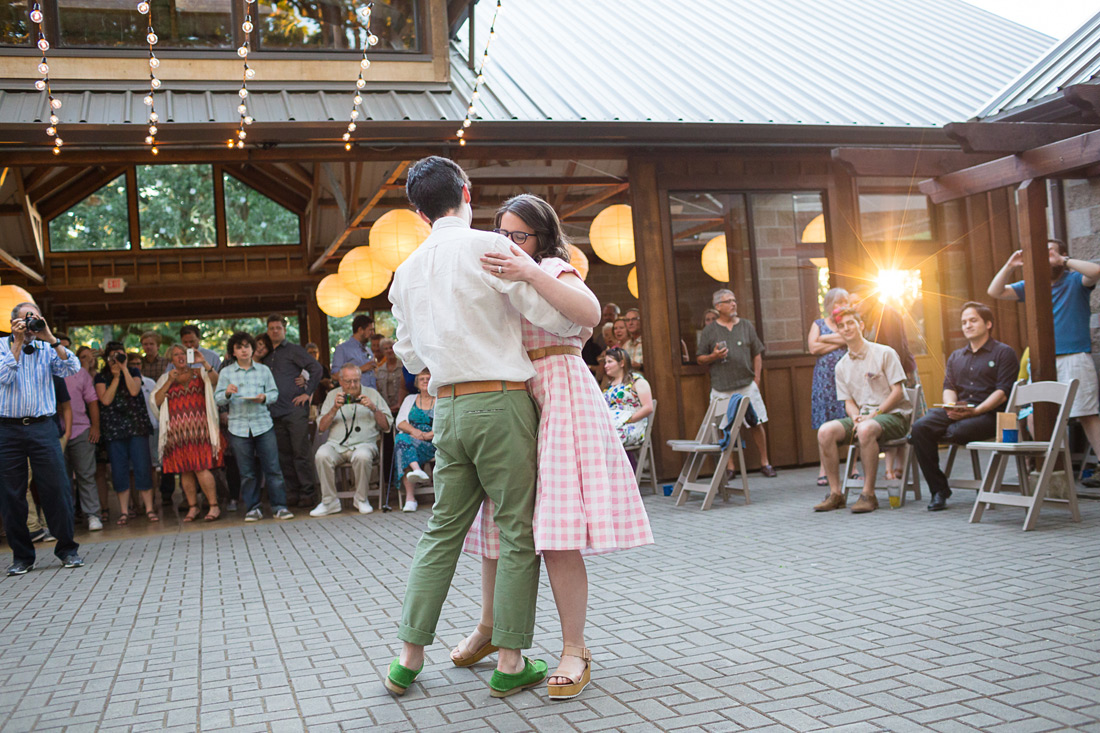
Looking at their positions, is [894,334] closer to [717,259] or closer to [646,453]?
[717,259]

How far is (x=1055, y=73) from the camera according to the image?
7.81m

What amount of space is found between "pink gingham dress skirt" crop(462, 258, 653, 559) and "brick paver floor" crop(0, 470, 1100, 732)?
536 mm

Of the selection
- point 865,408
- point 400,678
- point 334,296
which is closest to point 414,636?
point 400,678

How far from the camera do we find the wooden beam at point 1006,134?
6.23 metres

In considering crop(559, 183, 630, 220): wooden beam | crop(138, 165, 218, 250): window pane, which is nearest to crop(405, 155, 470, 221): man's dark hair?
crop(559, 183, 630, 220): wooden beam

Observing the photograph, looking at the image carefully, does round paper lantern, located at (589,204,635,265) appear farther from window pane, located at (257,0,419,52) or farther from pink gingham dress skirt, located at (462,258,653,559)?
pink gingham dress skirt, located at (462,258,653,559)

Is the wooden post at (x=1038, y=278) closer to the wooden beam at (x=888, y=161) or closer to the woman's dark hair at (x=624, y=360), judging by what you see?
the wooden beam at (x=888, y=161)

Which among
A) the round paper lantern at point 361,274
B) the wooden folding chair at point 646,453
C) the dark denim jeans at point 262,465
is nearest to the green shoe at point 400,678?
the wooden folding chair at point 646,453

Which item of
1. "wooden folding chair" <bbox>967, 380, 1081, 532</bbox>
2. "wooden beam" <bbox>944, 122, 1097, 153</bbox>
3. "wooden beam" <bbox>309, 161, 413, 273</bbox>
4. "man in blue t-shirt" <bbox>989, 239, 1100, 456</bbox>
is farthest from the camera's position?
"wooden beam" <bbox>309, 161, 413, 273</bbox>

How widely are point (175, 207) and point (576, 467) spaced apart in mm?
15267

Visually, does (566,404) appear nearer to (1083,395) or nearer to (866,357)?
(866,357)

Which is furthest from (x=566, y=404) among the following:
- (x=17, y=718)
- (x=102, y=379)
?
(x=102, y=379)

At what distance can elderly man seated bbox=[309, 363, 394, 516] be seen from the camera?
8.70 metres

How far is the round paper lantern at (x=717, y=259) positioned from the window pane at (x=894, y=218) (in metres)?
1.70
